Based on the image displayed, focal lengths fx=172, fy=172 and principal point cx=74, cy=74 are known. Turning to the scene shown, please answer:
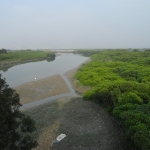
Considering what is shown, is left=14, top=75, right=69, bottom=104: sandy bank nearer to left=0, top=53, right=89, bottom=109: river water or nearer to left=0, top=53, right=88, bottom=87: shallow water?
left=0, top=53, right=89, bottom=109: river water

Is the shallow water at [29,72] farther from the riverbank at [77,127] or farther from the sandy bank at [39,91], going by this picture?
the riverbank at [77,127]

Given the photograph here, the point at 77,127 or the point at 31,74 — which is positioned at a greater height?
the point at 77,127

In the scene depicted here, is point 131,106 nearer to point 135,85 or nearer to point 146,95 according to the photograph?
point 146,95

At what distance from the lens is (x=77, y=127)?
539 inches

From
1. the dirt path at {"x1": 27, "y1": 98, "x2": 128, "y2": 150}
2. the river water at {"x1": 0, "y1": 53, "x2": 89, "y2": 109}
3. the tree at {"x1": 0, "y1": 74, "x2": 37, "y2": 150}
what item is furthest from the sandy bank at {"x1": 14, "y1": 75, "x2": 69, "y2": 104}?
the tree at {"x1": 0, "y1": 74, "x2": 37, "y2": 150}

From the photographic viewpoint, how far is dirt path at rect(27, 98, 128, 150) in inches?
452

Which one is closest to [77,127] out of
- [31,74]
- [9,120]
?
[9,120]

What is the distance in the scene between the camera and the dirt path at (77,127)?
452 inches

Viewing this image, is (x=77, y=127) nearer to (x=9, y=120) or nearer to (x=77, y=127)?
(x=77, y=127)

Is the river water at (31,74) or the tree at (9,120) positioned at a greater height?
the tree at (9,120)

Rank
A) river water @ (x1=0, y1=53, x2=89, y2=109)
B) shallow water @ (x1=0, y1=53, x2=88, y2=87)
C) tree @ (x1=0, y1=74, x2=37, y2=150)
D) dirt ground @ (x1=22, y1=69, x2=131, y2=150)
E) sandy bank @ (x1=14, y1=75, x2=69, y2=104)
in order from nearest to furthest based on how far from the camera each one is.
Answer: tree @ (x1=0, y1=74, x2=37, y2=150) → dirt ground @ (x1=22, y1=69, x2=131, y2=150) → sandy bank @ (x1=14, y1=75, x2=69, y2=104) → river water @ (x1=0, y1=53, x2=89, y2=109) → shallow water @ (x1=0, y1=53, x2=88, y2=87)

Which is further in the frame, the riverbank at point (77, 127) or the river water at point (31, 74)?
the river water at point (31, 74)

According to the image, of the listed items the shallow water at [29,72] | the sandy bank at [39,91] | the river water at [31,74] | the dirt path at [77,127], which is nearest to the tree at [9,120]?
the dirt path at [77,127]

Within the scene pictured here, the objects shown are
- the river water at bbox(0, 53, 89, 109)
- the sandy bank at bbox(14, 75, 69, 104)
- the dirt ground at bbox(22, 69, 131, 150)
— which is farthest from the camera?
the river water at bbox(0, 53, 89, 109)
